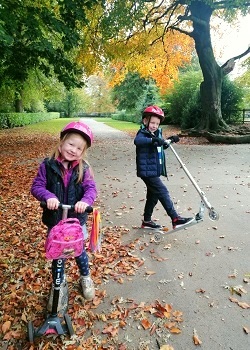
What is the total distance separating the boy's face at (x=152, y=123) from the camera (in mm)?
4405

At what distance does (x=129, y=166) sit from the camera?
1035 centimetres

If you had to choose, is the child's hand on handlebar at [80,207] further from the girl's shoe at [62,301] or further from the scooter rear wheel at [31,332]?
the scooter rear wheel at [31,332]

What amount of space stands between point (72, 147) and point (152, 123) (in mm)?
1929

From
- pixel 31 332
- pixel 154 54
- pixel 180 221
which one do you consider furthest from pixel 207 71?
pixel 31 332

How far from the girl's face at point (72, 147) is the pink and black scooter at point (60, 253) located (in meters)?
0.53

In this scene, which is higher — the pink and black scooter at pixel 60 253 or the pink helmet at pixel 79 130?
the pink helmet at pixel 79 130

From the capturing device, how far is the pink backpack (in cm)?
242

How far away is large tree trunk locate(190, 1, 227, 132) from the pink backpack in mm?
15474

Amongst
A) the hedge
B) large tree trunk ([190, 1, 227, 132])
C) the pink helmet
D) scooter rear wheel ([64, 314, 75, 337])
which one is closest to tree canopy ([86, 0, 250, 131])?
large tree trunk ([190, 1, 227, 132])

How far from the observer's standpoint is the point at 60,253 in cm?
248

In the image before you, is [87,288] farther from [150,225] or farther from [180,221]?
[150,225]

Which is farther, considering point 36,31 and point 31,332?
point 36,31

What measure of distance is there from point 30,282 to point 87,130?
200cm

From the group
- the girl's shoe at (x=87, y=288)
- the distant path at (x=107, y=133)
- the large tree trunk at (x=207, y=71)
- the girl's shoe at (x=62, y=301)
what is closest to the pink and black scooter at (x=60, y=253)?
the girl's shoe at (x=62, y=301)
